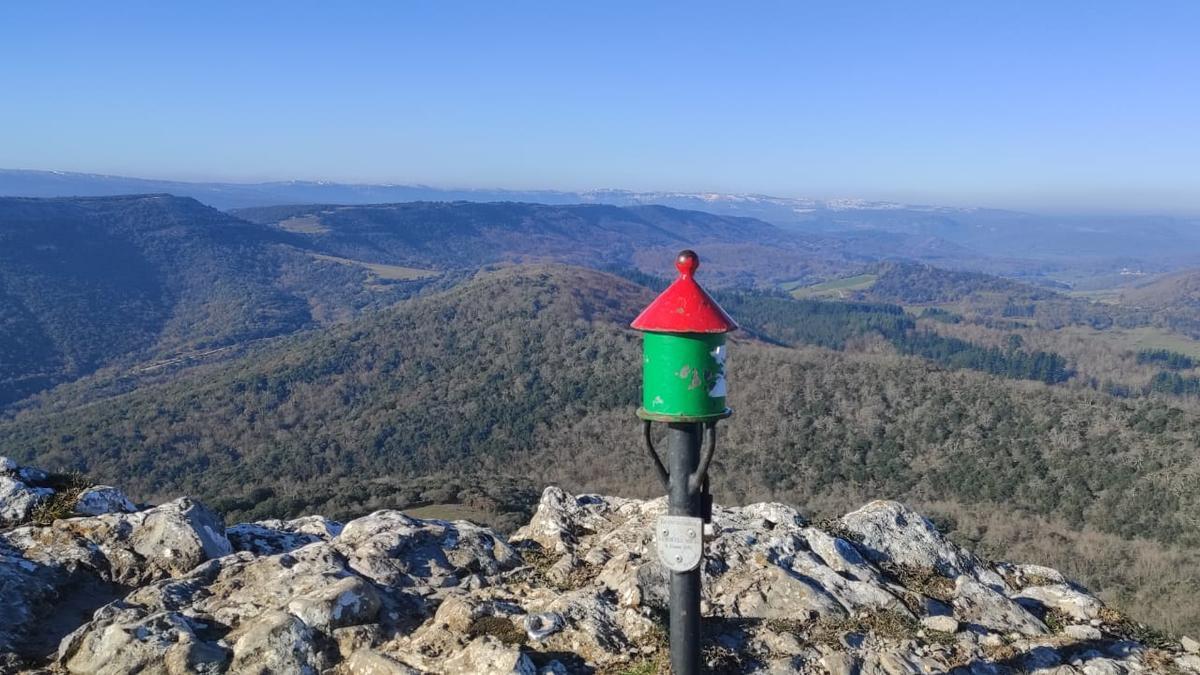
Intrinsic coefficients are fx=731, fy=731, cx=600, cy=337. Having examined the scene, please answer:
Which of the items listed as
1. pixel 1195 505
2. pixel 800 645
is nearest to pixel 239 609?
pixel 800 645

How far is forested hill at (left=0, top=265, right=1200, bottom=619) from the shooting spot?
132 ft

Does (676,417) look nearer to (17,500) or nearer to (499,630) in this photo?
(499,630)

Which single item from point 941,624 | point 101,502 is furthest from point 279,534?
point 941,624

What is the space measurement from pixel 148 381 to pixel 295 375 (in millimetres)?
37227

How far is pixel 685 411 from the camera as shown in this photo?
14.5 feet

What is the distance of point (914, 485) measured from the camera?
46.3 metres

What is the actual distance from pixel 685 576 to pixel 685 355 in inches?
56.1

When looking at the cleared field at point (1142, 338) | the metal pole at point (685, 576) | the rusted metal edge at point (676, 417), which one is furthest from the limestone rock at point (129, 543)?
the cleared field at point (1142, 338)

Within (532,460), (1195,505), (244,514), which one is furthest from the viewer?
(532,460)

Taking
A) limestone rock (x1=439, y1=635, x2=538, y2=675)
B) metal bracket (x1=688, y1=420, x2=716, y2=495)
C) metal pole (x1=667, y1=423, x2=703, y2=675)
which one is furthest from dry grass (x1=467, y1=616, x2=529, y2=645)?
metal bracket (x1=688, y1=420, x2=716, y2=495)

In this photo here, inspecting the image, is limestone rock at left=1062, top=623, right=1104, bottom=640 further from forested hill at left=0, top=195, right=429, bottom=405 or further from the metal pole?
forested hill at left=0, top=195, right=429, bottom=405

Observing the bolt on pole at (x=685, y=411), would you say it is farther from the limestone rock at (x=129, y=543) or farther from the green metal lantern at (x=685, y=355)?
the limestone rock at (x=129, y=543)

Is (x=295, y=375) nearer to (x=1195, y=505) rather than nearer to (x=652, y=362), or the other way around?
(x=1195, y=505)

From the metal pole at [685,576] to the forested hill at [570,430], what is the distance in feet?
93.2
